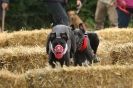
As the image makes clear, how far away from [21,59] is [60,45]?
2.62m

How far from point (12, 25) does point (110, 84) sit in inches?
464

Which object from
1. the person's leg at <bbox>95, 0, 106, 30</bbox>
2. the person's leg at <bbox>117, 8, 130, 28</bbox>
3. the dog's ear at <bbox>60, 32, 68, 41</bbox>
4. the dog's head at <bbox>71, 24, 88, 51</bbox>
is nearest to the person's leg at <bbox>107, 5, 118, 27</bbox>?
the person's leg at <bbox>95, 0, 106, 30</bbox>

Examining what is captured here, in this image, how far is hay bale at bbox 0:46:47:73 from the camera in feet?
43.5

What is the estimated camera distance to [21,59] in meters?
13.4

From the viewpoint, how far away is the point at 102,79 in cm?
1064

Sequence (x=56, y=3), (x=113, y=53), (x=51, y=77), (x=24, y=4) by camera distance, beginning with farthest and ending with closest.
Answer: (x=24, y=4) < (x=56, y=3) < (x=113, y=53) < (x=51, y=77)

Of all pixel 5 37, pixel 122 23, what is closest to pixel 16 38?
pixel 5 37

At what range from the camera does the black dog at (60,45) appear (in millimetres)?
10883

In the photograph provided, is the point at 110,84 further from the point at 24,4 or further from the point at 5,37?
the point at 24,4

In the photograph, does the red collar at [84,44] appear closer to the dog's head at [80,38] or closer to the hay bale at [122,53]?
the dog's head at [80,38]

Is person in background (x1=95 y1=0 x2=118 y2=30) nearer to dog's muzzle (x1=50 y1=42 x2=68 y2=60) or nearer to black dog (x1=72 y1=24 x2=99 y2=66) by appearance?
black dog (x1=72 y1=24 x2=99 y2=66)

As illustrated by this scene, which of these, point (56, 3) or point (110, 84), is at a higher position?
point (56, 3)

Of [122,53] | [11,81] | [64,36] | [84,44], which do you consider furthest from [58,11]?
[11,81]

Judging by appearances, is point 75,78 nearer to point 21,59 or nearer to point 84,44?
point 84,44
